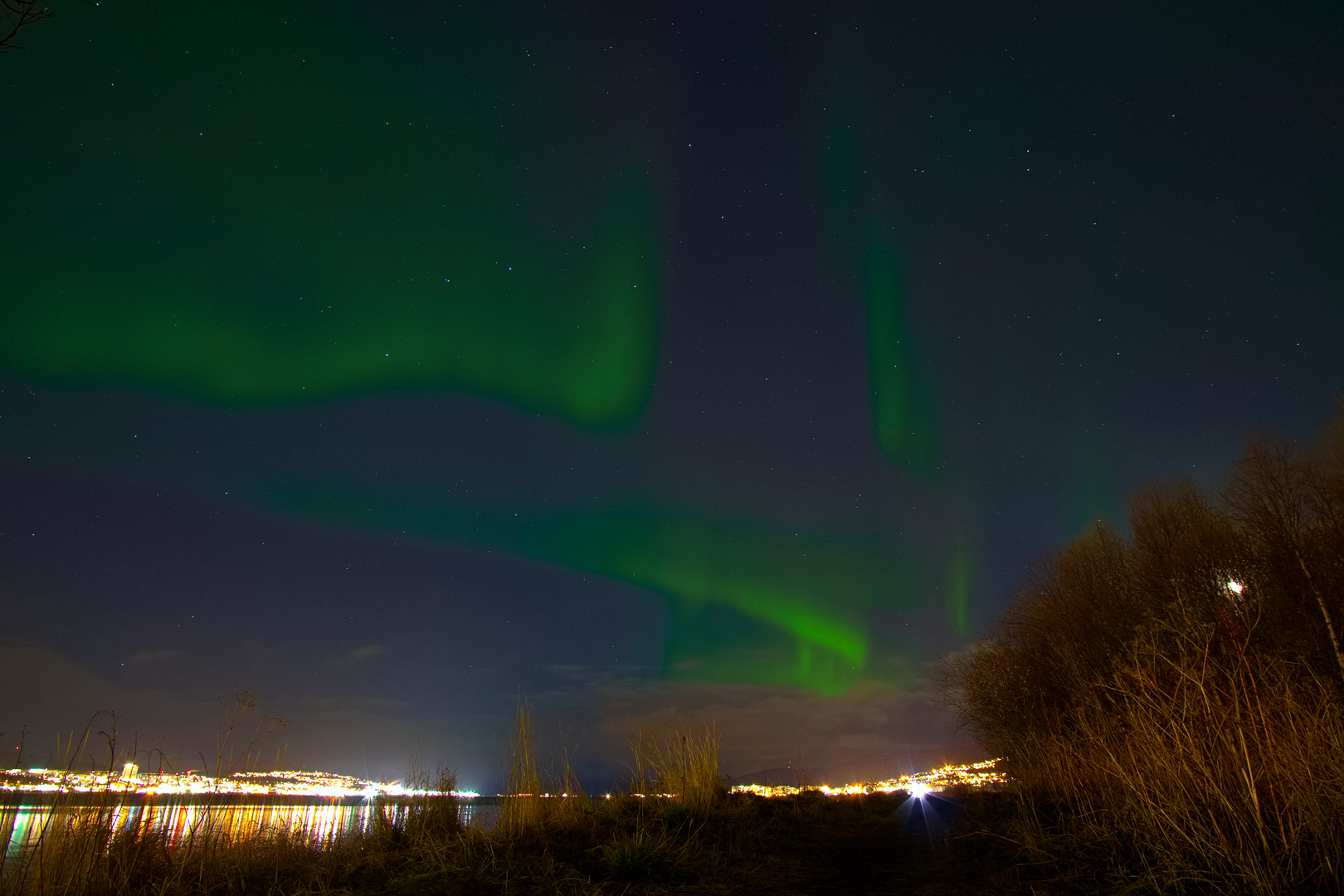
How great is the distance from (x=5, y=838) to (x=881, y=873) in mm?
8762

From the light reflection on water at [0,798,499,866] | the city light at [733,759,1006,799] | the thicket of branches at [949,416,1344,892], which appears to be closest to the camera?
the thicket of branches at [949,416,1344,892]

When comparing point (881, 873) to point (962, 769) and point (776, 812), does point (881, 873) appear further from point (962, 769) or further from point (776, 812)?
point (962, 769)

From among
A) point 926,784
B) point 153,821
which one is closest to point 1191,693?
point 153,821

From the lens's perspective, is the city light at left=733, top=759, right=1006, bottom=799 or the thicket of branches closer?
the thicket of branches

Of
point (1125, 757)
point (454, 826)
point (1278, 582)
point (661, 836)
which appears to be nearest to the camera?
point (1125, 757)

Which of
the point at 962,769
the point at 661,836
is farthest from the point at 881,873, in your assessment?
the point at 962,769

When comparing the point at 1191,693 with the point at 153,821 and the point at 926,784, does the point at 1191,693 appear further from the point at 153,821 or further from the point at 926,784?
the point at 926,784

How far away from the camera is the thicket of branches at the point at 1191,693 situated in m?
4.45

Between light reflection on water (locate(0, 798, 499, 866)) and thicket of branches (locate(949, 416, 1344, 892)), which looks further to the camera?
light reflection on water (locate(0, 798, 499, 866))

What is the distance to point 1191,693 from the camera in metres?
5.30

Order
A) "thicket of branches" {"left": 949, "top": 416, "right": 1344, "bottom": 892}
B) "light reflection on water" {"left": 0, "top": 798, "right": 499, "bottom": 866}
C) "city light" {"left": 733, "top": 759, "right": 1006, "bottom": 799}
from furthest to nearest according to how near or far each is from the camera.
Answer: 1. "city light" {"left": 733, "top": 759, "right": 1006, "bottom": 799}
2. "light reflection on water" {"left": 0, "top": 798, "right": 499, "bottom": 866}
3. "thicket of branches" {"left": 949, "top": 416, "right": 1344, "bottom": 892}

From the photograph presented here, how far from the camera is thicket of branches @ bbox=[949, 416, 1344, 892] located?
4.45 m

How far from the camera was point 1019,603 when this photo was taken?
79.7 ft

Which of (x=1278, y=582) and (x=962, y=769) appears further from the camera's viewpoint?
(x=962, y=769)
